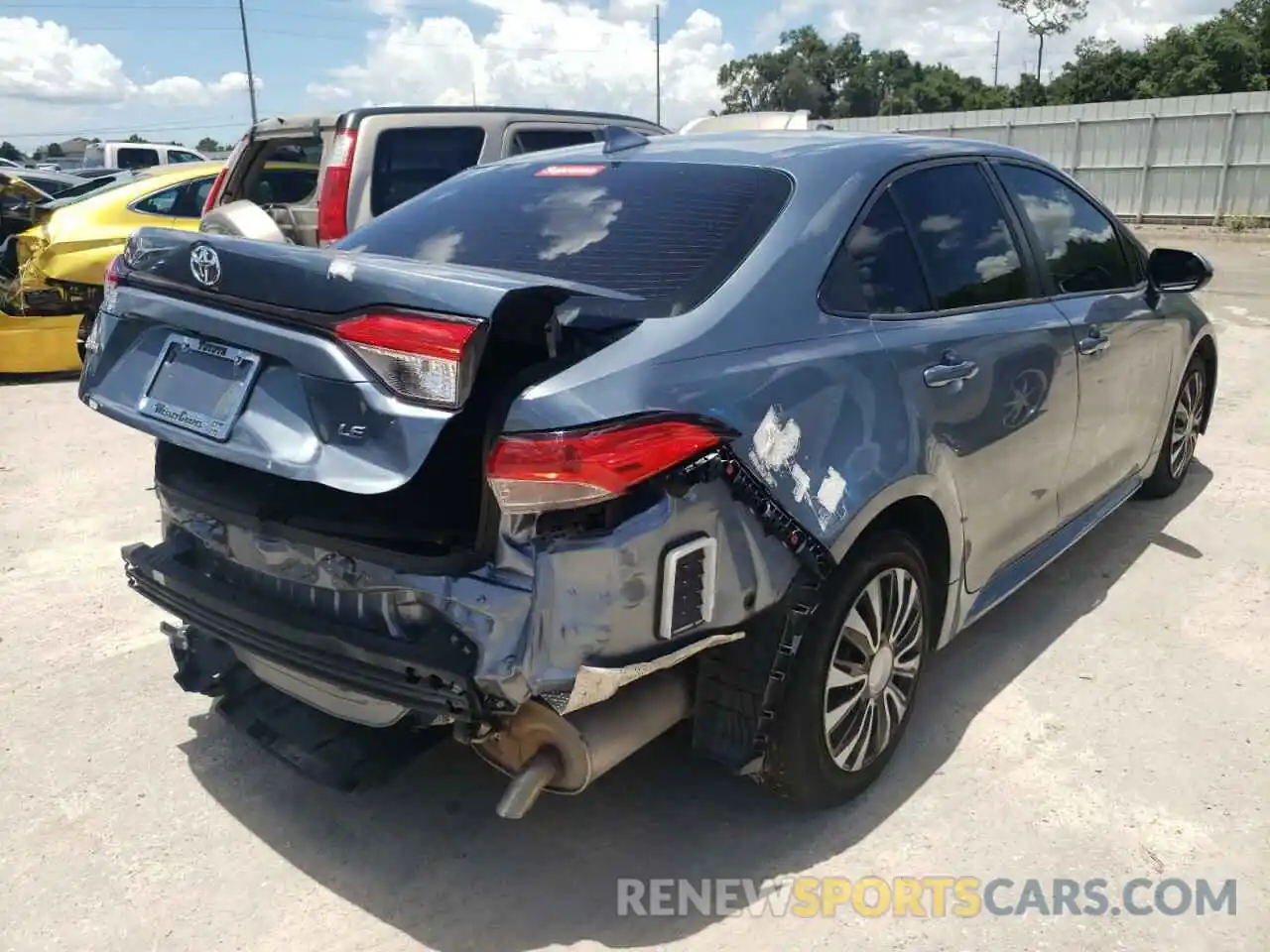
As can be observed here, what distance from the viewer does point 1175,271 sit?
450cm

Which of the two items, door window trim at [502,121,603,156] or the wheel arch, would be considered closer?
the wheel arch

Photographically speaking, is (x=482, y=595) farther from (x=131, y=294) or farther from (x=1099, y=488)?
(x=1099, y=488)

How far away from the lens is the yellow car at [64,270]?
8.13 metres

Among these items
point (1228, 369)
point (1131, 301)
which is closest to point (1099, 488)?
point (1131, 301)

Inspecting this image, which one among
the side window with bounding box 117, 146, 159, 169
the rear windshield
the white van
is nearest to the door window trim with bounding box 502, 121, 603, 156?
the rear windshield

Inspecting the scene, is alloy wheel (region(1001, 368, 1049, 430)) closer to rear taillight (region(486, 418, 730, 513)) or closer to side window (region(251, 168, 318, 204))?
A: rear taillight (region(486, 418, 730, 513))

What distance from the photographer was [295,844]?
277 cm

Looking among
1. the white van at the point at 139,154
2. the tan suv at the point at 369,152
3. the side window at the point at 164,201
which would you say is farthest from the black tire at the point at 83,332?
the white van at the point at 139,154

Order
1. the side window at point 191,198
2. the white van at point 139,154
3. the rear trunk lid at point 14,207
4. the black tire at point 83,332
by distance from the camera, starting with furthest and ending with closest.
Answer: the white van at point 139,154 → the rear trunk lid at point 14,207 → the side window at point 191,198 → the black tire at point 83,332

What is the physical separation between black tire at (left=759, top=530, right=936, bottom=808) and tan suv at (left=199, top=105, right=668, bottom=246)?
4.20 metres

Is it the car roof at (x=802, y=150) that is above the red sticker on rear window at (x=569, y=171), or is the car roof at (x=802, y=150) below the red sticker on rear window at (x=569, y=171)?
above

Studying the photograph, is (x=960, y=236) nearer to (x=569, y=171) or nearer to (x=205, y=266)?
(x=569, y=171)

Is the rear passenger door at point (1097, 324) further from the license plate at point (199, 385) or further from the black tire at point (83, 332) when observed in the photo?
the black tire at point (83, 332)

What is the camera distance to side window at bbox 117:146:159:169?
915 inches
